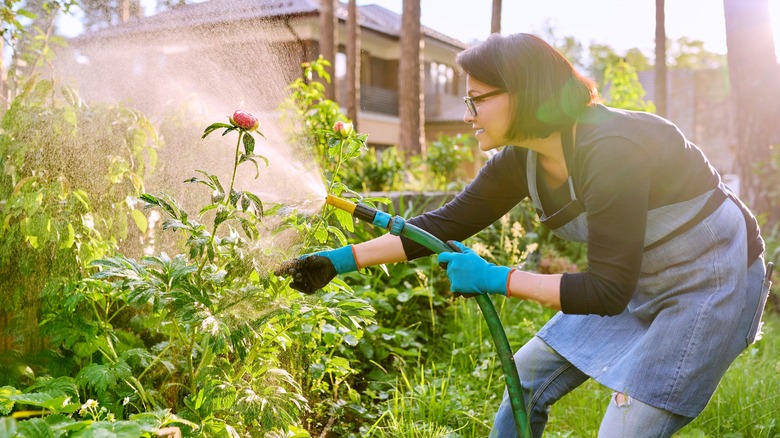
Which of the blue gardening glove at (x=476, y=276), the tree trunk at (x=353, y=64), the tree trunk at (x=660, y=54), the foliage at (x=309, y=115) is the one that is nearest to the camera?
the blue gardening glove at (x=476, y=276)

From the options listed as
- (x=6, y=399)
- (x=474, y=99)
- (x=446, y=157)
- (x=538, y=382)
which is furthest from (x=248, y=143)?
(x=446, y=157)

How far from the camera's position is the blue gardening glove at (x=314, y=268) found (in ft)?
7.08

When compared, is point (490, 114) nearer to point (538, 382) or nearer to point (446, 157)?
point (538, 382)

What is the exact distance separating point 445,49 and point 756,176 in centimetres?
1831

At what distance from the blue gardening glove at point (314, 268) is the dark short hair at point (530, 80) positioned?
0.62 m

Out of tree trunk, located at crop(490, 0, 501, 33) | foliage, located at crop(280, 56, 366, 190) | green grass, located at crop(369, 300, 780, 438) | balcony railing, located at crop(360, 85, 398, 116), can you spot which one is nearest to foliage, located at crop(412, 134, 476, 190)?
foliage, located at crop(280, 56, 366, 190)

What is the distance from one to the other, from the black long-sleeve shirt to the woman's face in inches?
7.9

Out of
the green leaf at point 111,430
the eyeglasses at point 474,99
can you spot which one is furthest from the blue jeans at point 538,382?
the green leaf at point 111,430

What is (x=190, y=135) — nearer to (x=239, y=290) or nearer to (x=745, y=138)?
(x=239, y=290)

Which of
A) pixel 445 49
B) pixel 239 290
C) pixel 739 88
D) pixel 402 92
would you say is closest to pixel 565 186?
pixel 239 290

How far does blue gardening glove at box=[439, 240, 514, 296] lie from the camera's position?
187cm

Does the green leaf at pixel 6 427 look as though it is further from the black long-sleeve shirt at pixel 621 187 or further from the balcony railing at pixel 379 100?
the balcony railing at pixel 379 100

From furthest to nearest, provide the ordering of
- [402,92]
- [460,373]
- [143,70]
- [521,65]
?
[402,92] < [143,70] < [460,373] < [521,65]

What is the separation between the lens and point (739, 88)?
809cm
